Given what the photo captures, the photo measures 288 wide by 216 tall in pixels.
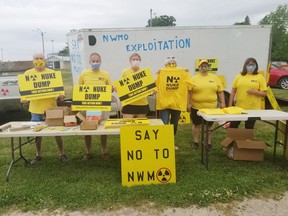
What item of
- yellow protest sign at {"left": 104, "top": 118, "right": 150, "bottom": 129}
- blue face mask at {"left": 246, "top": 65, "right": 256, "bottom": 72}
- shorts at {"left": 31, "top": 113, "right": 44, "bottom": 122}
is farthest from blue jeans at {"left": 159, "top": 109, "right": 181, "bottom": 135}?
shorts at {"left": 31, "top": 113, "right": 44, "bottom": 122}

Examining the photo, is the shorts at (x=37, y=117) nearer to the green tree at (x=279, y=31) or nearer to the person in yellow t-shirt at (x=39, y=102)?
the person in yellow t-shirt at (x=39, y=102)

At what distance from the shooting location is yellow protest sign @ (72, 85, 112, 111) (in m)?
4.42

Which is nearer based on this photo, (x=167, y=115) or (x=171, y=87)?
(x=171, y=87)

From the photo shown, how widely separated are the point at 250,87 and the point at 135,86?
196 centimetres

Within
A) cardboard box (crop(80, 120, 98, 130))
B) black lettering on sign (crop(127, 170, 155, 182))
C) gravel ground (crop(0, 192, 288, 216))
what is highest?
cardboard box (crop(80, 120, 98, 130))

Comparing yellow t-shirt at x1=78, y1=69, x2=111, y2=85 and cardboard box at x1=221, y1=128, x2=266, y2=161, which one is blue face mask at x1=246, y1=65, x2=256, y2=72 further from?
yellow t-shirt at x1=78, y1=69, x2=111, y2=85

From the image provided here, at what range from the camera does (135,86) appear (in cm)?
464

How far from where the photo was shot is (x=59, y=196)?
3.83 m

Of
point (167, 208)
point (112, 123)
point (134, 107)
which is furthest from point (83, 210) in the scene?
point (134, 107)

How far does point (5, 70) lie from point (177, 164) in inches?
188

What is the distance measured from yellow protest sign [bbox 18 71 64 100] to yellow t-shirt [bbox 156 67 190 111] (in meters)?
1.66

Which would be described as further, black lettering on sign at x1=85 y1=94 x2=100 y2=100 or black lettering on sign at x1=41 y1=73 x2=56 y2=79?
black lettering on sign at x1=41 y1=73 x2=56 y2=79

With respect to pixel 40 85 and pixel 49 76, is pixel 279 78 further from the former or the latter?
pixel 40 85

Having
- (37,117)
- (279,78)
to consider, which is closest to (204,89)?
(37,117)
